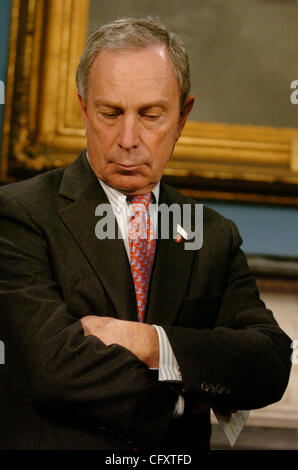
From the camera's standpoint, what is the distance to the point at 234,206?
2445 millimetres

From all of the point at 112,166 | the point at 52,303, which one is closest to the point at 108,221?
the point at 112,166

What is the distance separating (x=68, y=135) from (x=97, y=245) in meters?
1.01

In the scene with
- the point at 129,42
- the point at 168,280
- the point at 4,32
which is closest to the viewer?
the point at 129,42

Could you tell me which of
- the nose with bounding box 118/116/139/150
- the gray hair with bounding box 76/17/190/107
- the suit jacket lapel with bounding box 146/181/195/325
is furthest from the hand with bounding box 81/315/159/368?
the gray hair with bounding box 76/17/190/107

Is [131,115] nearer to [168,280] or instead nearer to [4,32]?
[168,280]

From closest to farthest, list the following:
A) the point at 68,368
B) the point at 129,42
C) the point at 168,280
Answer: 1. the point at 68,368
2. the point at 129,42
3. the point at 168,280

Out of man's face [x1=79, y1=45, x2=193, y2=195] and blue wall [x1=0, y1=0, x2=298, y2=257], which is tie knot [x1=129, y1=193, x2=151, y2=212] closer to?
man's face [x1=79, y1=45, x2=193, y2=195]

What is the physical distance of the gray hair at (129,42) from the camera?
141 centimetres

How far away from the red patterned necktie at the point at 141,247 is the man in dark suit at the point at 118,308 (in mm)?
16

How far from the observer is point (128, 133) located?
1.42m

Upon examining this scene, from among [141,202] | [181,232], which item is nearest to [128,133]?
[141,202]

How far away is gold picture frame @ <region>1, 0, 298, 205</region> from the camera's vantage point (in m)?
2.37

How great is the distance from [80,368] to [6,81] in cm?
143

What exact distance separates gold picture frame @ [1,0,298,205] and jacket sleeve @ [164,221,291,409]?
94 cm
